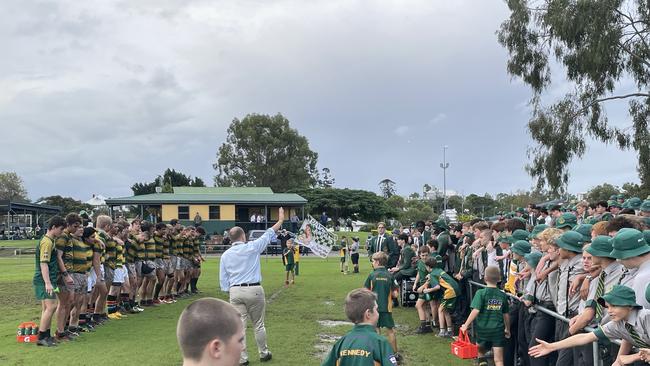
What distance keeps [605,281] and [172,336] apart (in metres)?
7.60

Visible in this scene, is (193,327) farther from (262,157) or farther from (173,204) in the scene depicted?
(262,157)

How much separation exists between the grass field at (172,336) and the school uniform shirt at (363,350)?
4002 millimetres

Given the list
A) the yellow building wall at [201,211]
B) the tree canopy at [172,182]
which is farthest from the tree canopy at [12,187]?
the yellow building wall at [201,211]

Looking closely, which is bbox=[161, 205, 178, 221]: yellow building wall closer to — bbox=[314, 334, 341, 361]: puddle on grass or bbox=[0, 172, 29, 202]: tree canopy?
bbox=[314, 334, 341, 361]: puddle on grass

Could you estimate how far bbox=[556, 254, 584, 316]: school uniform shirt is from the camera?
5789 millimetres

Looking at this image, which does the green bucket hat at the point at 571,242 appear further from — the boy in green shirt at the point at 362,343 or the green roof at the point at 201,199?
the green roof at the point at 201,199

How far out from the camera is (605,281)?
4.82 meters

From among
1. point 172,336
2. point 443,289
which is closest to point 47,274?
point 172,336

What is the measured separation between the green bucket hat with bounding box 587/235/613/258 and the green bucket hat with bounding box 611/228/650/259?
1.39 feet

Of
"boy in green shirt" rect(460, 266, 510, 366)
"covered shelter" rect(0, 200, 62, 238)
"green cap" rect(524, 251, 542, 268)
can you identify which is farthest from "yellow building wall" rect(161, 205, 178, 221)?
"green cap" rect(524, 251, 542, 268)

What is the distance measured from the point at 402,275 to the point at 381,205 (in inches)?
2053

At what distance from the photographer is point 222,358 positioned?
2303 mm

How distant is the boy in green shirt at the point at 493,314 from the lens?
23.3 ft

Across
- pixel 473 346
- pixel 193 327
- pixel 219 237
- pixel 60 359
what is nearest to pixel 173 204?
pixel 219 237
